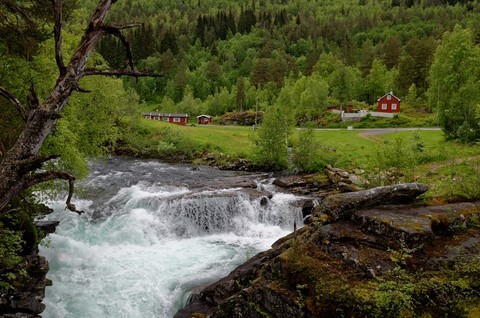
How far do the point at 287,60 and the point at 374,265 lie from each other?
13615cm

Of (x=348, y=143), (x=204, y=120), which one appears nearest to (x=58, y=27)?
(x=348, y=143)

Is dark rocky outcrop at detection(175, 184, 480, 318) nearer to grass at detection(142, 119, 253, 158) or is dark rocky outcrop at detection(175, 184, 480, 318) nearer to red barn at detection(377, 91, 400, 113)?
grass at detection(142, 119, 253, 158)

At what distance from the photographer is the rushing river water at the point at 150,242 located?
51.5 ft

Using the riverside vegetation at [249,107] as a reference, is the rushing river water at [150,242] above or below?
below

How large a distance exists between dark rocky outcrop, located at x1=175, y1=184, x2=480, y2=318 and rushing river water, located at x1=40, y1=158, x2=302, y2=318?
430 cm

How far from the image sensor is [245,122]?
87.4 meters

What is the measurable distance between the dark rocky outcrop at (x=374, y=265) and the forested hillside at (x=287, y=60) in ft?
179

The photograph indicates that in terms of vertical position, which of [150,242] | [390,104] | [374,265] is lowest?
[150,242]

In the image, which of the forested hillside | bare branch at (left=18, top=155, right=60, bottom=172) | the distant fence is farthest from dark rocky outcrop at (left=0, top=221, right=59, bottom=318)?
the distant fence

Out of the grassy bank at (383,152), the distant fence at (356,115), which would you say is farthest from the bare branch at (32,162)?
the distant fence at (356,115)

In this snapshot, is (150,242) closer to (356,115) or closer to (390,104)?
(356,115)

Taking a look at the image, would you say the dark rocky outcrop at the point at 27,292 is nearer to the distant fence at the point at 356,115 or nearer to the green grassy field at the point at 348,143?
the green grassy field at the point at 348,143

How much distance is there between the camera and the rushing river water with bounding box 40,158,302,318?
51.5 ft

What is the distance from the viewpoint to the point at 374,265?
9.99m
